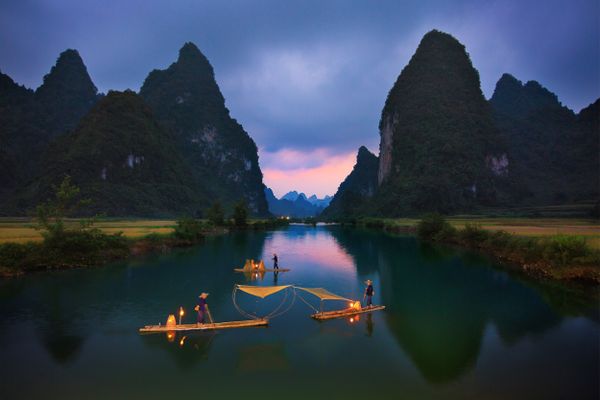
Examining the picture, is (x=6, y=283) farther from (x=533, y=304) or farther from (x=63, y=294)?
(x=533, y=304)

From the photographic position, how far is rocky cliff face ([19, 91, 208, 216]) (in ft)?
420

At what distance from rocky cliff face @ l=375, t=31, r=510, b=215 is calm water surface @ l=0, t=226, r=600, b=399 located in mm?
112732

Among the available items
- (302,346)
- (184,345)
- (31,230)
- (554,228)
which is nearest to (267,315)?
(302,346)

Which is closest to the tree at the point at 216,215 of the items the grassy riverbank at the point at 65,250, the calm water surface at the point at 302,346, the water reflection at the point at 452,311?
the grassy riverbank at the point at 65,250

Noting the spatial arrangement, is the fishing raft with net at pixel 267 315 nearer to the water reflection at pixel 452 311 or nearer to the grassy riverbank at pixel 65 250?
the water reflection at pixel 452 311

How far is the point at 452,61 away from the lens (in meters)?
177

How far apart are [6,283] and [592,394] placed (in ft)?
114

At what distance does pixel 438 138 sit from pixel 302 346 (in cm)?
15361

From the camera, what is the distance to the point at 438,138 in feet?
502

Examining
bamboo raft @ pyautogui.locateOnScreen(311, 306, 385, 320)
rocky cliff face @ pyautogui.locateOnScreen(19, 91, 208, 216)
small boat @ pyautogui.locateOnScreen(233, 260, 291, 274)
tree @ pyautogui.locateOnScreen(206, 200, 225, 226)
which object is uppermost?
rocky cliff face @ pyautogui.locateOnScreen(19, 91, 208, 216)

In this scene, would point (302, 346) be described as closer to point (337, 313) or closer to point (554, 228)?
point (337, 313)

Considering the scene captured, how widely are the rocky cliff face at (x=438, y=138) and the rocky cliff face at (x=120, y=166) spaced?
9342 centimetres

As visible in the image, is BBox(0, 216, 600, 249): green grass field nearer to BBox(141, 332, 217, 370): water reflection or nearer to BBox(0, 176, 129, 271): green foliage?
BBox(0, 176, 129, 271): green foliage

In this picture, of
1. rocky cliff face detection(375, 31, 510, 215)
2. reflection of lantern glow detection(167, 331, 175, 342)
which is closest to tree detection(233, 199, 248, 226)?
rocky cliff face detection(375, 31, 510, 215)
